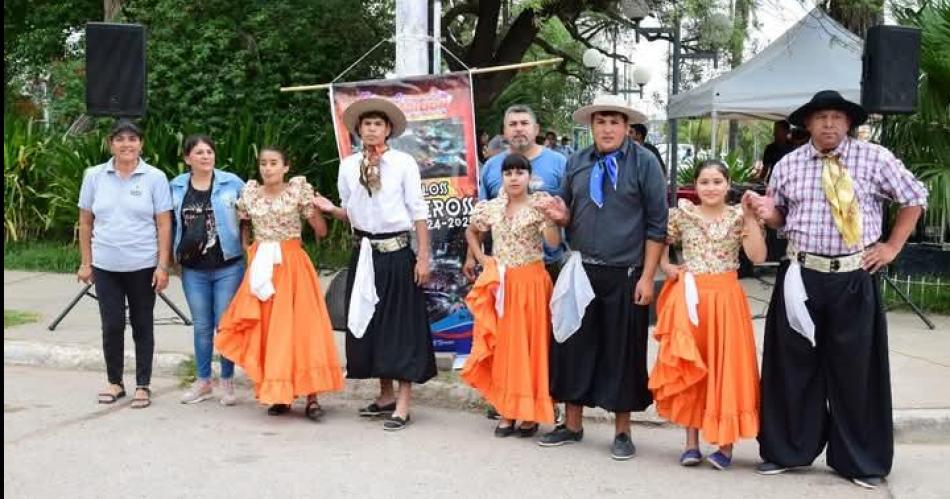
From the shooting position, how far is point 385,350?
6.34 m

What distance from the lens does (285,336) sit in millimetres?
6309

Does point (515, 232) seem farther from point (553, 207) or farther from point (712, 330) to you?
point (712, 330)

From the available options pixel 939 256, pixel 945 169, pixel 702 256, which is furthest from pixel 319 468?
pixel 939 256

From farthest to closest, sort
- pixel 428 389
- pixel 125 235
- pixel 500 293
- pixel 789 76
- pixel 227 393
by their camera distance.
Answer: pixel 789 76 < pixel 428 389 < pixel 227 393 < pixel 125 235 < pixel 500 293

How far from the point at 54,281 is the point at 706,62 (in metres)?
15.8


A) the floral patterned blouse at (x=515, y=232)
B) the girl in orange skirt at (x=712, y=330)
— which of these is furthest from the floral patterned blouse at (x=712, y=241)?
the floral patterned blouse at (x=515, y=232)

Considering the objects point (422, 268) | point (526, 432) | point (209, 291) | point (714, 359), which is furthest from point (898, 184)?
point (209, 291)

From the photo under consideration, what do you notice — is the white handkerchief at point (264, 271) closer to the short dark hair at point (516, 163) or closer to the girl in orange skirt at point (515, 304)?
the girl in orange skirt at point (515, 304)

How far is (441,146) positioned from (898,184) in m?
3.25

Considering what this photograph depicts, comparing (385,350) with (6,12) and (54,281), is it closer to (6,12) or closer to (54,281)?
(54,281)

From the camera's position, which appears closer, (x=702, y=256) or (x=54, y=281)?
(x=702, y=256)

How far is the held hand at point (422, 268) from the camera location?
630cm

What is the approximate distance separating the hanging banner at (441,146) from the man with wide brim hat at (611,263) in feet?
5.59

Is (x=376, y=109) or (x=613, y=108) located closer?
(x=613, y=108)
